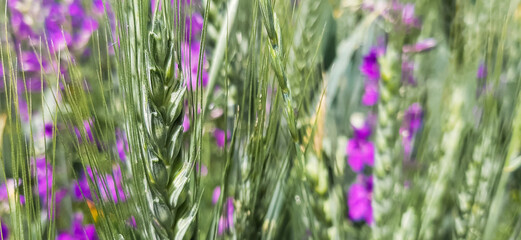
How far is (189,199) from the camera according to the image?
0.30m

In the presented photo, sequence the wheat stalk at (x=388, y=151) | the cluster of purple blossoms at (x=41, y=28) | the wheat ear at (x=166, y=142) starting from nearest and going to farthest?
1. the wheat ear at (x=166, y=142)
2. the wheat stalk at (x=388, y=151)
3. the cluster of purple blossoms at (x=41, y=28)

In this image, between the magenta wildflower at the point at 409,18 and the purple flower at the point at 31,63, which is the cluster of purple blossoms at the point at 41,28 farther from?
the magenta wildflower at the point at 409,18

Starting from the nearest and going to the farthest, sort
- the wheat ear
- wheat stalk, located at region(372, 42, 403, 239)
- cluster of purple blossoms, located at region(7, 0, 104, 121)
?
1. the wheat ear
2. wheat stalk, located at region(372, 42, 403, 239)
3. cluster of purple blossoms, located at region(7, 0, 104, 121)

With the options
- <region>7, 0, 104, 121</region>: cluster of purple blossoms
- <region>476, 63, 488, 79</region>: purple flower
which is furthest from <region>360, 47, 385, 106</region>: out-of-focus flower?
<region>7, 0, 104, 121</region>: cluster of purple blossoms

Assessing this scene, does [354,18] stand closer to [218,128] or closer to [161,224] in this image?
[218,128]

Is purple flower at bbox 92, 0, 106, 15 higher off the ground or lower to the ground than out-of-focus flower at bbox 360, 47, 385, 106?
higher

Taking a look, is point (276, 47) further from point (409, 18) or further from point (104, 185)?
point (409, 18)

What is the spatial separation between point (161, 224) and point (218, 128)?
28 cm

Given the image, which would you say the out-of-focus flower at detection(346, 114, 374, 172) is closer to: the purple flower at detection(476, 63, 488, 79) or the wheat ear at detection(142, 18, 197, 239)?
the purple flower at detection(476, 63, 488, 79)

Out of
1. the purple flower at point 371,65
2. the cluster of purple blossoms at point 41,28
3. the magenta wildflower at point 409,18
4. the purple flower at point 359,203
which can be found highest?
the magenta wildflower at point 409,18

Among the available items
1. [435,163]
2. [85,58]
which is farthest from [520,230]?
[85,58]

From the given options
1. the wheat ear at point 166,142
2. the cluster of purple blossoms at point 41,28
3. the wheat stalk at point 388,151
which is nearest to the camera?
the wheat ear at point 166,142

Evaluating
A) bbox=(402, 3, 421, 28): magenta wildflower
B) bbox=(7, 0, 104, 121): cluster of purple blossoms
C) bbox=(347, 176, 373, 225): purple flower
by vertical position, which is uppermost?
bbox=(402, 3, 421, 28): magenta wildflower

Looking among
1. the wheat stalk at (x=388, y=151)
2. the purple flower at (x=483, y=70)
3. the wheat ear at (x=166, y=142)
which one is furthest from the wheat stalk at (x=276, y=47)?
the purple flower at (x=483, y=70)
